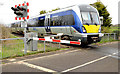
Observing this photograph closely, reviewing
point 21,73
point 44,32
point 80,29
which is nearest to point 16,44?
point 21,73

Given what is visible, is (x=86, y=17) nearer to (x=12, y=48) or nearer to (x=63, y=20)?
(x=63, y=20)

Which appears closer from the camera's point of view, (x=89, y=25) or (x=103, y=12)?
(x=89, y=25)

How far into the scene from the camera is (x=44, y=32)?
57.6ft

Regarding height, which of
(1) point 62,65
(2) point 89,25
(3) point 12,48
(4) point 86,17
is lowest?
(1) point 62,65

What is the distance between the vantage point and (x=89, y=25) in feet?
37.9

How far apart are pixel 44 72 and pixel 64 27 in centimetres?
856

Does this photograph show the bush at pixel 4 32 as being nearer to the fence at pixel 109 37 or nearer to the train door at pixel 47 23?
the train door at pixel 47 23

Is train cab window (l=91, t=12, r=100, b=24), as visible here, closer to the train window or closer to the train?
the train

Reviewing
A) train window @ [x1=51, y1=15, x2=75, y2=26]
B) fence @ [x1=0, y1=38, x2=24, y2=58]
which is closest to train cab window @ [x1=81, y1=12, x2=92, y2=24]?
train window @ [x1=51, y1=15, x2=75, y2=26]

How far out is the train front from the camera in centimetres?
1132

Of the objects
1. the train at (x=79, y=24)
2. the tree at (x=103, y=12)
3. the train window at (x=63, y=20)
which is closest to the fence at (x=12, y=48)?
the train at (x=79, y=24)

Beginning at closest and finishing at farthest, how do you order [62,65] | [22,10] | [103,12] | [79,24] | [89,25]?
[62,65], [22,10], [79,24], [89,25], [103,12]

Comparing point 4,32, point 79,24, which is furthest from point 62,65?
point 4,32

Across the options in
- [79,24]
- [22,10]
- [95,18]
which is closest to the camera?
[22,10]
